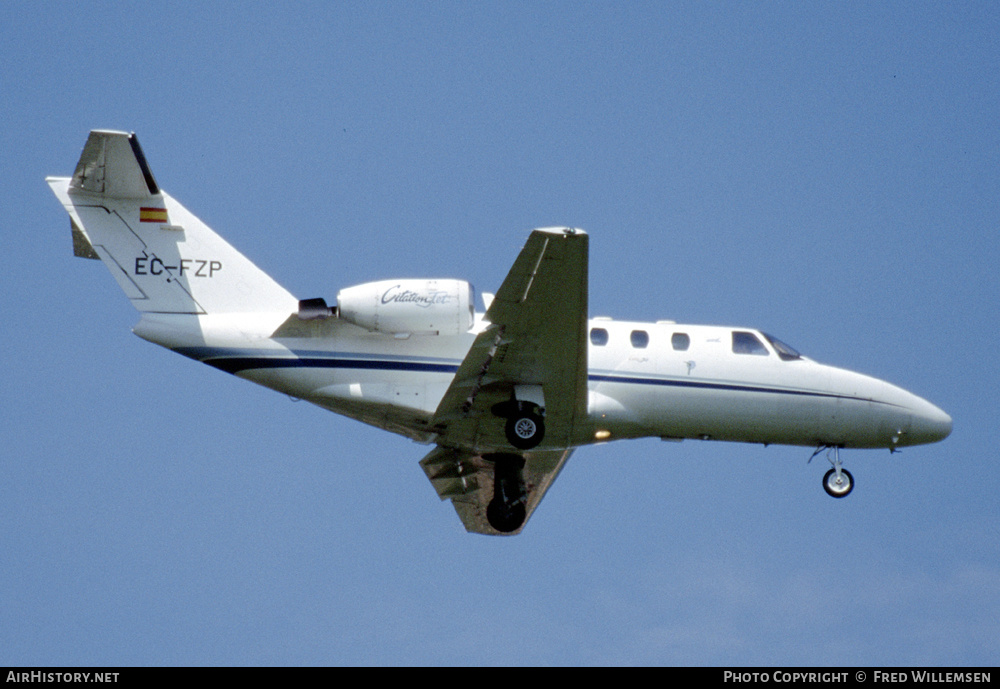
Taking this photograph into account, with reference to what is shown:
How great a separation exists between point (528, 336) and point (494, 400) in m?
1.55

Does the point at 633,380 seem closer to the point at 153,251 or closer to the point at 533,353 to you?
the point at 533,353

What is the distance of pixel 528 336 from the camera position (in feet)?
64.3

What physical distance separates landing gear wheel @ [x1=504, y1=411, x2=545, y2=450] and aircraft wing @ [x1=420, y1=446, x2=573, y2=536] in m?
2.56

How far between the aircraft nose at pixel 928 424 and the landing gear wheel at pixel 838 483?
1359mm

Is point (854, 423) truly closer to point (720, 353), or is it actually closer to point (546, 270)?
point (720, 353)

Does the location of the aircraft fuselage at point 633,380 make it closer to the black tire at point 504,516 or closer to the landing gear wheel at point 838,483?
the landing gear wheel at point 838,483

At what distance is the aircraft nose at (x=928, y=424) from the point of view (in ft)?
75.4

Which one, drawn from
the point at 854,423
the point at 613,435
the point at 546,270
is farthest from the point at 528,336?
the point at 854,423

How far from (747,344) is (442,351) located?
5172 millimetres

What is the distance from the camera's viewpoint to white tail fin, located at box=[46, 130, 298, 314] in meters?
20.9

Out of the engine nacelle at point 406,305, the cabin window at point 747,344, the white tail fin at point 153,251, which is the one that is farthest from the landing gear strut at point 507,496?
the white tail fin at point 153,251
